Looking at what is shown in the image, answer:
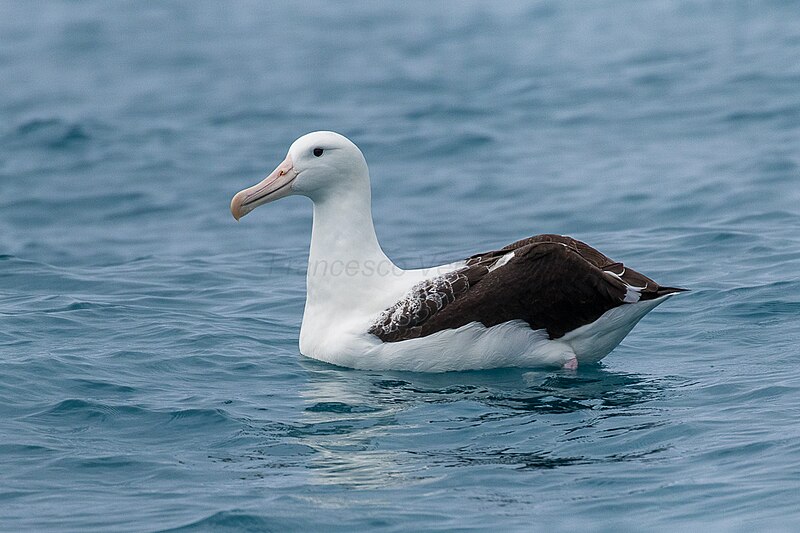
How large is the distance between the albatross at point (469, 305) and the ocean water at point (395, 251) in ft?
0.81

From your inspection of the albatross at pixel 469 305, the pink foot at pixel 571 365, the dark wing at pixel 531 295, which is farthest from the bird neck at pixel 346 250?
the pink foot at pixel 571 365

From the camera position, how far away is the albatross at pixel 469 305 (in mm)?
10375

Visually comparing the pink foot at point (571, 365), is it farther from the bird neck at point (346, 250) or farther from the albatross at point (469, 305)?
A: the bird neck at point (346, 250)

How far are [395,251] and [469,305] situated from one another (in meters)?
5.64

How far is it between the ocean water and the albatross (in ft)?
0.81

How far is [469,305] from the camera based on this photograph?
407 inches

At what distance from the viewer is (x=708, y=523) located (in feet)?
23.9

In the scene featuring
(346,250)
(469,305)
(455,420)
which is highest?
(346,250)

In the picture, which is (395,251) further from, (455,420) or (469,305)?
(455,420)

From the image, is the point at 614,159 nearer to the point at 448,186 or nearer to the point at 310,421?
the point at 448,186

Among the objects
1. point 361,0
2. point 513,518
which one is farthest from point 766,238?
point 361,0

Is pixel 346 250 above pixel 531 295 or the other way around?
above

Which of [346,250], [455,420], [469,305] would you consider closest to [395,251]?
[346,250]

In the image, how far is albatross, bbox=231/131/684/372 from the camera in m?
10.4
